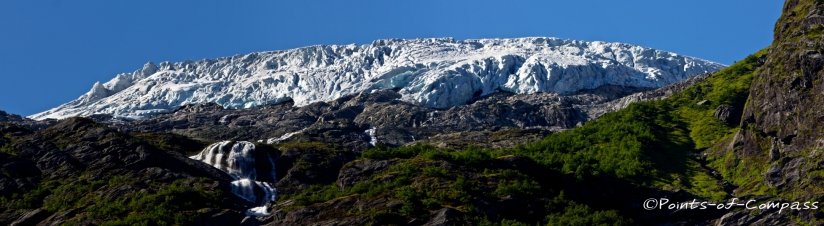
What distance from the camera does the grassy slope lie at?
90.2 m

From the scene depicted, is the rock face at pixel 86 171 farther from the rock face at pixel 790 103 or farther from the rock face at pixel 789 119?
the rock face at pixel 790 103

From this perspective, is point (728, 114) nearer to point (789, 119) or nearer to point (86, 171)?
point (789, 119)

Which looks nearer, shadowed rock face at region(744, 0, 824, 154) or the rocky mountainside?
the rocky mountainside

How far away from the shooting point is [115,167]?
387 feet

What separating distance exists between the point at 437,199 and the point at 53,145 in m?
60.0

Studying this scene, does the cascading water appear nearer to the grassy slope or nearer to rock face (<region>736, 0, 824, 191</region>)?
the grassy slope

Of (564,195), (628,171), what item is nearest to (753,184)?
(628,171)

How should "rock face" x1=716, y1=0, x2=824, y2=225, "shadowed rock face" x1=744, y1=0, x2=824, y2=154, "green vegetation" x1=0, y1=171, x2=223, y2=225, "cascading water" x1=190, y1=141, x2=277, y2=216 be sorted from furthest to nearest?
"cascading water" x1=190, y1=141, x2=277, y2=216, "shadowed rock face" x1=744, y1=0, x2=824, y2=154, "green vegetation" x1=0, y1=171, x2=223, y2=225, "rock face" x1=716, y1=0, x2=824, y2=225

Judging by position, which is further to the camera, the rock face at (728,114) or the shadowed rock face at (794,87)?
the rock face at (728,114)

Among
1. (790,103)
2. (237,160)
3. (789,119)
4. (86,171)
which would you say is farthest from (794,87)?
(86,171)

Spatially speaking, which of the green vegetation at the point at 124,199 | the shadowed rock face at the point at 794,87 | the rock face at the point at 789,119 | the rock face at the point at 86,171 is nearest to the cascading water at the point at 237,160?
the rock face at the point at 86,171

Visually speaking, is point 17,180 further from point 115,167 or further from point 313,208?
point 313,208

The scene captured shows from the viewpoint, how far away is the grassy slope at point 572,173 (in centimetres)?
9019

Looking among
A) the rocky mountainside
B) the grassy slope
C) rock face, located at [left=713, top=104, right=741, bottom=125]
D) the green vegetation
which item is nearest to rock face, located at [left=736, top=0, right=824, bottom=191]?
the rocky mountainside
